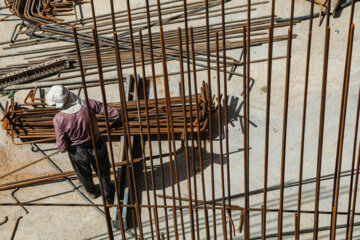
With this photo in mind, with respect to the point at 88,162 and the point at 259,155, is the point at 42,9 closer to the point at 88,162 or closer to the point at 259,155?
the point at 88,162

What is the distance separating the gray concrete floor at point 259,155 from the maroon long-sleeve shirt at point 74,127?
4.17ft

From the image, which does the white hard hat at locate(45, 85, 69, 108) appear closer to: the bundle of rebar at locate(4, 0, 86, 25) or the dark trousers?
the dark trousers

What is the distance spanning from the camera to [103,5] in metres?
10.5

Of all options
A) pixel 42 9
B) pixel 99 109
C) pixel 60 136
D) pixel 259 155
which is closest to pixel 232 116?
pixel 259 155

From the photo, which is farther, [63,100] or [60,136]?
[60,136]

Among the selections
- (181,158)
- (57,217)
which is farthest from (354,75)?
(57,217)

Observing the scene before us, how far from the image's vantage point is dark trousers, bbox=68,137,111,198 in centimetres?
668

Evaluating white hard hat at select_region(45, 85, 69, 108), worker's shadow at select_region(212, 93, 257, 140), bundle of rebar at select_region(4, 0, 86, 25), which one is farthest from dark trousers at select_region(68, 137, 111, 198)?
bundle of rebar at select_region(4, 0, 86, 25)

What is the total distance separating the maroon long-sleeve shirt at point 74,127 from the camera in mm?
6297

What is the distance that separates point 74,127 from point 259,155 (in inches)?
116

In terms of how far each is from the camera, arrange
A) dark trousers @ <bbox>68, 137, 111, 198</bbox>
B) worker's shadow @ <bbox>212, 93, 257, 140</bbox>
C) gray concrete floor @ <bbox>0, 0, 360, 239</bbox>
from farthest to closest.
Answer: worker's shadow @ <bbox>212, 93, 257, 140</bbox> < gray concrete floor @ <bbox>0, 0, 360, 239</bbox> < dark trousers @ <bbox>68, 137, 111, 198</bbox>

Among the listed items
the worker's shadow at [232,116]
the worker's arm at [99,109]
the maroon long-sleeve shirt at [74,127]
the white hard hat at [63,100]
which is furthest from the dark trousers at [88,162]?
the worker's shadow at [232,116]

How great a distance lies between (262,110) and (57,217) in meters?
3.77

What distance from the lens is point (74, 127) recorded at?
20.8 ft
